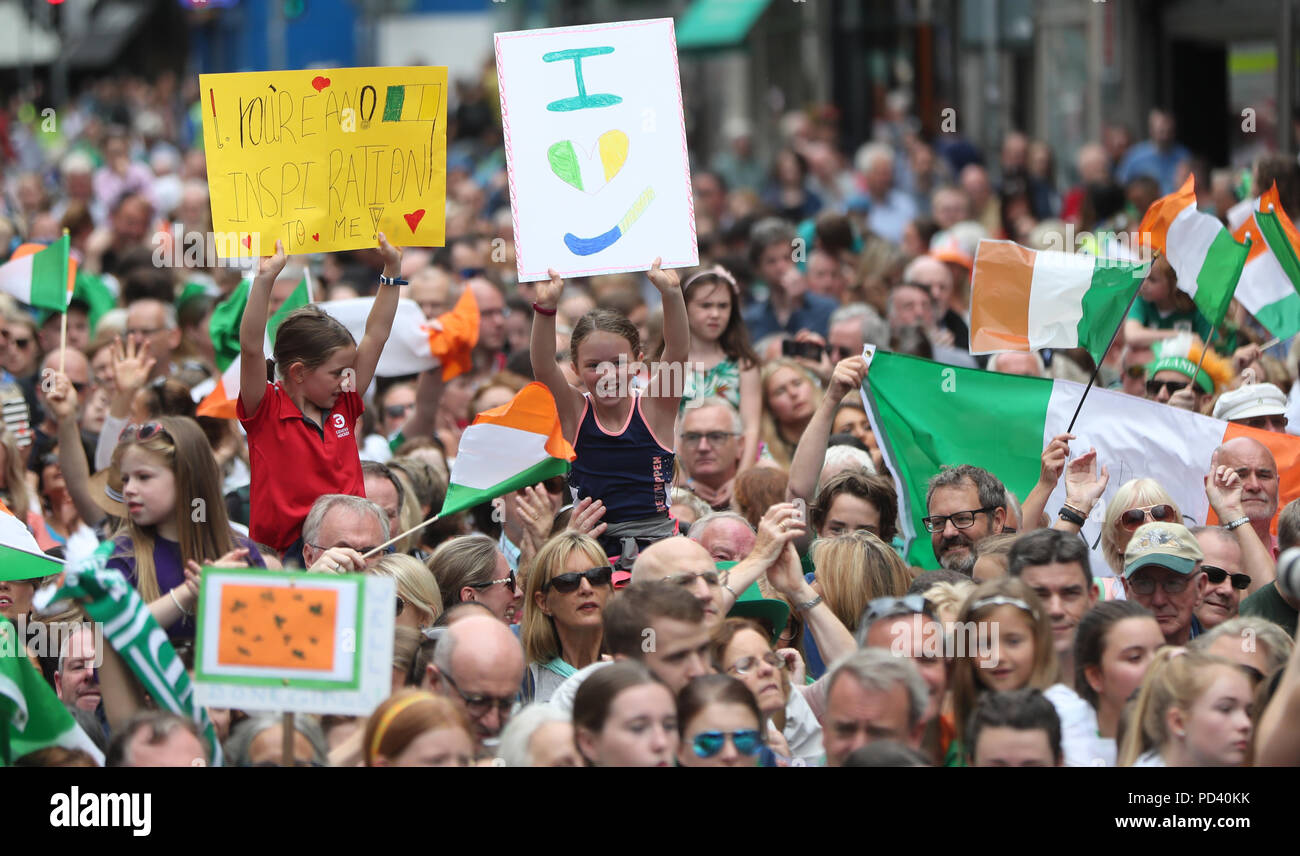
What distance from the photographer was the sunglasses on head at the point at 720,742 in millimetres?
4480

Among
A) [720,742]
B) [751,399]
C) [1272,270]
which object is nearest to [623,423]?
[751,399]

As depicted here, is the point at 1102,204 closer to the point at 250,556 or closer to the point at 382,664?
the point at 250,556

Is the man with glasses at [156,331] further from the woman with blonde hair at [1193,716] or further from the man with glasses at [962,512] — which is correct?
the woman with blonde hair at [1193,716]

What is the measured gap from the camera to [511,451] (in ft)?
21.3

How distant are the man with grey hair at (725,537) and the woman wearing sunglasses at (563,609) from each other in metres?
0.58

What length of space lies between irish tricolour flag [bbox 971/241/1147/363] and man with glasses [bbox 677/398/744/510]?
109cm

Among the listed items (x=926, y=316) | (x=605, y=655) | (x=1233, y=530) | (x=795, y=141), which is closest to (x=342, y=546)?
(x=605, y=655)

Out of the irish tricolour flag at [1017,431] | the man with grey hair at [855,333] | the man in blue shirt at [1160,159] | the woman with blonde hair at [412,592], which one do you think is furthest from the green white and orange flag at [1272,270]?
the man in blue shirt at [1160,159]

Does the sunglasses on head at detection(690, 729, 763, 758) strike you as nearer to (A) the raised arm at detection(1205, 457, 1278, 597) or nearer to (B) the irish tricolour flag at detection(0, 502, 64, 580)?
(A) the raised arm at detection(1205, 457, 1278, 597)

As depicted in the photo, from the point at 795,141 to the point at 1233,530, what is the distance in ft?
48.9

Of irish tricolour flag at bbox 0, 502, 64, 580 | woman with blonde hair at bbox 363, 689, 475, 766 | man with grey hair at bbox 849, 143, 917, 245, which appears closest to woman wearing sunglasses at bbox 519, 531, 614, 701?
woman with blonde hair at bbox 363, 689, 475, 766

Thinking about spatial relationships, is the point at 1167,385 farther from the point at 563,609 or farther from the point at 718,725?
the point at 718,725
